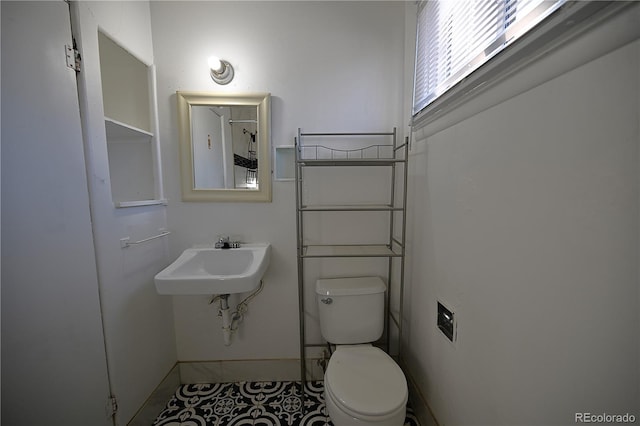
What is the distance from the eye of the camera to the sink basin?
110cm

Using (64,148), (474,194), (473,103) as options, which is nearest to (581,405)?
(474,194)

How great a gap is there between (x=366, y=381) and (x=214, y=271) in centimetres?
105

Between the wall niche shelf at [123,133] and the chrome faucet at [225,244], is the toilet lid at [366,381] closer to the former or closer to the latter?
the chrome faucet at [225,244]

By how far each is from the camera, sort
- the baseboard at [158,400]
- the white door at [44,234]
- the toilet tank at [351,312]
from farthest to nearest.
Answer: the toilet tank at [351,312] → the baseboard at [158,400] → the white door at [44,234]

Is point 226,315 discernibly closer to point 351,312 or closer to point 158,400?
point 158,400

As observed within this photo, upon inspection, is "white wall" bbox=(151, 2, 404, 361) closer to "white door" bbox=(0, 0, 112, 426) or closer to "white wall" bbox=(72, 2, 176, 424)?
"white wall" bbox=(72, 2, 176, 424)

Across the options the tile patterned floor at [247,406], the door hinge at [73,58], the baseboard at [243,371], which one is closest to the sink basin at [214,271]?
the baseboard at [243,371]

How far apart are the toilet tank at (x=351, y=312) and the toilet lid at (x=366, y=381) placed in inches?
3.4

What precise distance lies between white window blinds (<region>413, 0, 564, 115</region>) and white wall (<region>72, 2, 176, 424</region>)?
1.55m

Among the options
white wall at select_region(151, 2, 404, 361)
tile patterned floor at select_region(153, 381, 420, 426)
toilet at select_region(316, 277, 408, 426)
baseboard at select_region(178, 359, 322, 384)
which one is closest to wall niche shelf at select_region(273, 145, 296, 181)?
white wall at select_region(151, 2, 404, 361)

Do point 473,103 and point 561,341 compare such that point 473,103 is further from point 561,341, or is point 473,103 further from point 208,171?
point 208,171

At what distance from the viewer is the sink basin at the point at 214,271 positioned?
3.60 ft

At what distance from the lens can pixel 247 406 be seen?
138 centimetres

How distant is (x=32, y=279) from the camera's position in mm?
818
